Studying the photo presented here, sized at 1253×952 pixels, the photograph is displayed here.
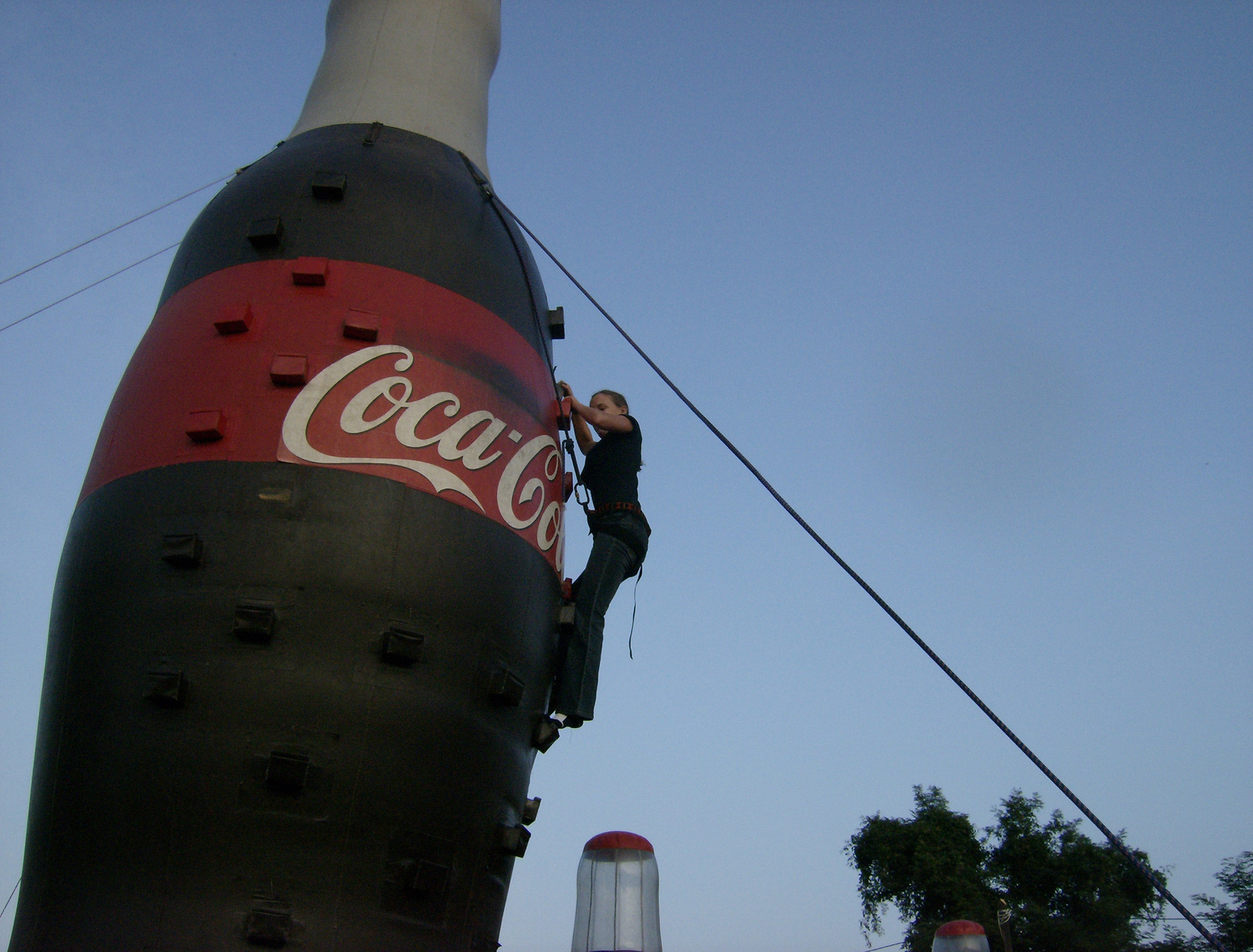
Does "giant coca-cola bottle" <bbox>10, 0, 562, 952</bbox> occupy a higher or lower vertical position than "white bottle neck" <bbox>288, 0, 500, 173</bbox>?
lower

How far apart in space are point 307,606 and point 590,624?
1975 mm

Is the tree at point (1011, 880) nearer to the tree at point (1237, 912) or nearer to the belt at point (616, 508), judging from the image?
the tree at point (1237, 912)

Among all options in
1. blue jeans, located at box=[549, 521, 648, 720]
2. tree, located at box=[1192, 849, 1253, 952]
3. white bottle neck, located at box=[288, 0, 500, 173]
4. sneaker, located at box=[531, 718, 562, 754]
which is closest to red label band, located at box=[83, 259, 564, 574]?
blue jeans, located at box=[549, 521, 648, 720]

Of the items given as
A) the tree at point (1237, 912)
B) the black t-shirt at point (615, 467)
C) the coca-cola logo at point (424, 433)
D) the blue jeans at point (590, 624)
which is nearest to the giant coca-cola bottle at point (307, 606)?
the coca-cola logo at point (424, 433)

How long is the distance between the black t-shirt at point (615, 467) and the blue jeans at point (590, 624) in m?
0.29

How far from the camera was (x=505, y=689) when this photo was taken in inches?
233

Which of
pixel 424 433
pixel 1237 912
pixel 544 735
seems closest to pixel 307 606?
pixel 424 433

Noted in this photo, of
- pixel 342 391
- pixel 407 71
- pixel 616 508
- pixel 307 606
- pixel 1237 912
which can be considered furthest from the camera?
pixel 1237 912

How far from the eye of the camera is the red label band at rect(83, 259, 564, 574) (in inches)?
230

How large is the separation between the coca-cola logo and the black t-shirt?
0.75 m

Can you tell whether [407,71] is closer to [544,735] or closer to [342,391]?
[342,391]

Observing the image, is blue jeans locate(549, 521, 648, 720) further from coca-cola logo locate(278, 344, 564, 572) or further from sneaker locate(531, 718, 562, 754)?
coca-cola logo locate(278, 344, 564, 572)

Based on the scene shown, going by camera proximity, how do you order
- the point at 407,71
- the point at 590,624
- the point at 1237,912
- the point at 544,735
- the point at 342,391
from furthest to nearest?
the point at 1237,912 → the point at 407,71 → the point at 590,624 → the point at 544,735 → the point at 342,391

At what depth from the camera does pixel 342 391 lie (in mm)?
5973
